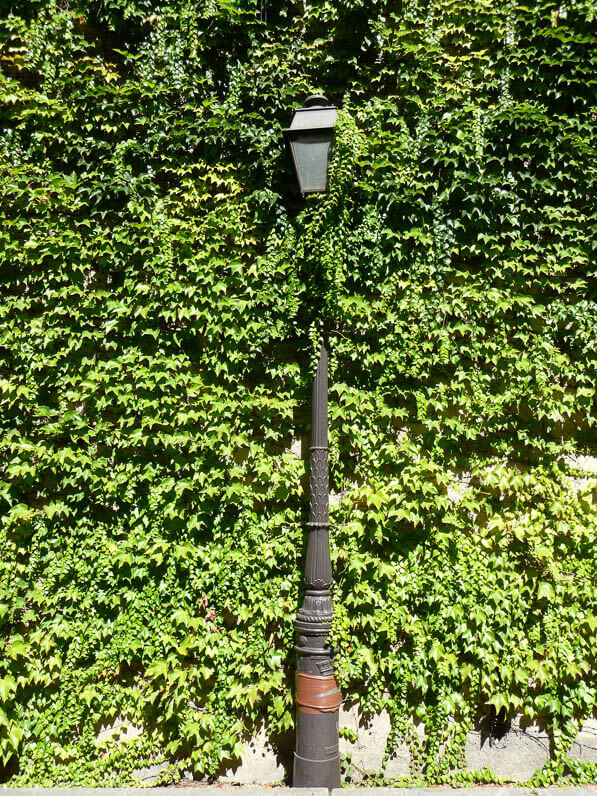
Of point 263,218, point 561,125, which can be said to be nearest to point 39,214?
point 263,218

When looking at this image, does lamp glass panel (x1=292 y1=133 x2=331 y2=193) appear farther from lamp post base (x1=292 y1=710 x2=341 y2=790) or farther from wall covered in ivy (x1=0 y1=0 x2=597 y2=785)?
lamp post base (x1=292 y1=710 x2=341 y2=790)

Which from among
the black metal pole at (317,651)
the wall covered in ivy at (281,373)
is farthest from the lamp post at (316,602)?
the wall covered in ivy at (281,373)

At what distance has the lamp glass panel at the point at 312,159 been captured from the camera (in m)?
3.30

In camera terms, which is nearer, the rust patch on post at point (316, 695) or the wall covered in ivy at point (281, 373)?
the rust patch on post at point (316, 695)

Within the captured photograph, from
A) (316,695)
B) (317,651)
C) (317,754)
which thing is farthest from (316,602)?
(317,754)

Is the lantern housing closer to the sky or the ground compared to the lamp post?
closer to the sky

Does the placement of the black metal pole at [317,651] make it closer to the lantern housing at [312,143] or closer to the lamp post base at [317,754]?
the lamp post base at [317,754]

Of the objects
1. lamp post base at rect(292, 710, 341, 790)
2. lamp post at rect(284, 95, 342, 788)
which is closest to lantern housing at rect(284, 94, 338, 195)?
lamp post at rect(284, 95, 342, 788)

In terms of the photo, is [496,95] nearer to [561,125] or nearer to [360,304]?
[561,125]

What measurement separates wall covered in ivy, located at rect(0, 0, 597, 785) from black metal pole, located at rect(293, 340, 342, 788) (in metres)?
0.38

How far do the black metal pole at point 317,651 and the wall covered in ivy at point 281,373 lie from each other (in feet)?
1.24

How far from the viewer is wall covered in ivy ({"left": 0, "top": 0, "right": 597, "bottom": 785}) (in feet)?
12.0

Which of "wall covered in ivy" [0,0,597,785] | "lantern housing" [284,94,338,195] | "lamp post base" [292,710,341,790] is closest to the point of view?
"lamp post base" [292,710,341,790]

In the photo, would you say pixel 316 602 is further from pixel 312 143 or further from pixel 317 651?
pixel 312 143
